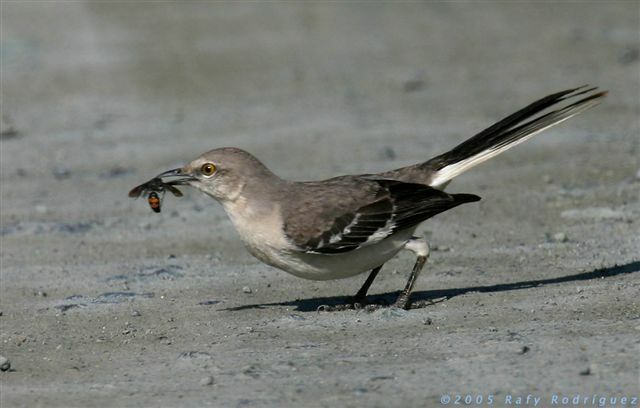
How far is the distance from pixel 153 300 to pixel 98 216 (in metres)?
2.82

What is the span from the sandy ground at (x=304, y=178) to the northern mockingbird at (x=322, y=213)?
360mm

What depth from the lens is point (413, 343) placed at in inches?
273

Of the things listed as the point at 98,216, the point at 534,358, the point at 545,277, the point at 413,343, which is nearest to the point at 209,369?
the point at 413,343

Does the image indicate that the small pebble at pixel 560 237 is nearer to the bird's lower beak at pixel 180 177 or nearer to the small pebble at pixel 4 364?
the bird's lower beak at pixel 180 177

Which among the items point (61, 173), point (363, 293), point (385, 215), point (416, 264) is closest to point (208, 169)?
point (385, 215)

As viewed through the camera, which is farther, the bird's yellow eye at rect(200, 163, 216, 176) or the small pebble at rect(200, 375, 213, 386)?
the bird's yellow eye at rect(200, 163, 216, 176)

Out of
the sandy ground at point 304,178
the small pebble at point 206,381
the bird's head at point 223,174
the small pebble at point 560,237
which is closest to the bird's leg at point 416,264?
the sandy ground at point 304,178

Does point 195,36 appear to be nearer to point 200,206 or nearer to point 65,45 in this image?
point 65,45

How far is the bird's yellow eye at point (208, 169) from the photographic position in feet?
26.2

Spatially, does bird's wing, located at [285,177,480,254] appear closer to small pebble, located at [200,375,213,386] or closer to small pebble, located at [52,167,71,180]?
small pebble, located at [200,375,213,386]

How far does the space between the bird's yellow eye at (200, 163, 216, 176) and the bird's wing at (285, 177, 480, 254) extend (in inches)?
22.9

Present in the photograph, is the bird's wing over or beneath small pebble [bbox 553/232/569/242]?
over

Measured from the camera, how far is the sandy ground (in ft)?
21.2

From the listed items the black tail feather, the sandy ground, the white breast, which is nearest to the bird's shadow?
the sandy ground
